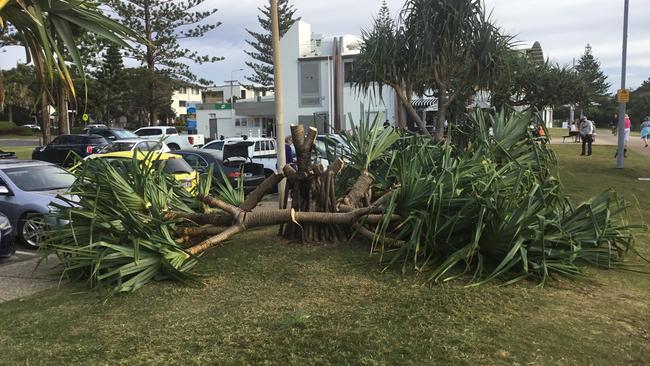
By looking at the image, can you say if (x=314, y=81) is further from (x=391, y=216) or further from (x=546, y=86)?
(x=391, y=216)

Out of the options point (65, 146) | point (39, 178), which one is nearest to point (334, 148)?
point (39, 178)

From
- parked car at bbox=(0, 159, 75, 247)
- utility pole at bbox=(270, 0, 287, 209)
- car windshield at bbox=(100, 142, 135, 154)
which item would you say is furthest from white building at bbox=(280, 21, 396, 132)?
parked car at bbox=(0, 159, 75, 247)

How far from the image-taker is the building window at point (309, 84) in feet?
141

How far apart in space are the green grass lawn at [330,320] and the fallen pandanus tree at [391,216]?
1.02 ft

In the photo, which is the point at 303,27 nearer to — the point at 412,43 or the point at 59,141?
the point at 59,141

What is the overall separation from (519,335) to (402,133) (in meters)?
Result: 5.22

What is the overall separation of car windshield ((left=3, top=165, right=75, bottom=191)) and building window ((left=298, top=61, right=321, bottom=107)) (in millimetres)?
33156

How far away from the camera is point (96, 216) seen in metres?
6.25

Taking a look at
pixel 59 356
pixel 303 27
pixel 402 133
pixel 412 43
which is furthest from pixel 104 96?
pixel 59 356

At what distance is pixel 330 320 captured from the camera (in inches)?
180

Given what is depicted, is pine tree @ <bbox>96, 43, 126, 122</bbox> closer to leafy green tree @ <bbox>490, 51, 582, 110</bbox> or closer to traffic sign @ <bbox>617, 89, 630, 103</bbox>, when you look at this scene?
leafy green tree @ <bbox>490, 51, 582, 110</bbox>

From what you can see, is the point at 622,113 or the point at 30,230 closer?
the point at 30,230

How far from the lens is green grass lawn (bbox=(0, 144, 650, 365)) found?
393 cm

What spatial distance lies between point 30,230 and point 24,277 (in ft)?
8.39
